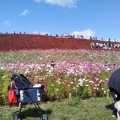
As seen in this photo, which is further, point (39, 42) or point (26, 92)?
point (39, 42)

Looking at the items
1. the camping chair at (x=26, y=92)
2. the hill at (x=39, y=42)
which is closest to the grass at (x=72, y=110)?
the camping chair at (x=26, y=92)

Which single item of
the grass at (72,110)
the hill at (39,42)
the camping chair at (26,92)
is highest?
the hill at (39,42)

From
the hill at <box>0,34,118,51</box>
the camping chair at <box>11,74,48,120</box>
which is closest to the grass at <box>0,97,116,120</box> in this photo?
the camping chair at <box>11,74,48,120</box>

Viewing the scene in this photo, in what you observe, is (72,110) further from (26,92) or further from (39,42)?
(39,42)

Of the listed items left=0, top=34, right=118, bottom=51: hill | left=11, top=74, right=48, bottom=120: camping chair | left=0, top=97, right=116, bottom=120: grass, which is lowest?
left=0, top=97, right=116, bottom=120: grass

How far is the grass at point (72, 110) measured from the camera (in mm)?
7453

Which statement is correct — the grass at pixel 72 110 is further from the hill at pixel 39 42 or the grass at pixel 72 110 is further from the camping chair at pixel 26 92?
the hill at pixel 39 42

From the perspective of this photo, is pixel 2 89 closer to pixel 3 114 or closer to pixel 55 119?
pixel 3 114

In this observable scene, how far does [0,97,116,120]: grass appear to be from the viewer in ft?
24.5

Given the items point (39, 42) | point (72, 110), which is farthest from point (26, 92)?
point (39, 42)

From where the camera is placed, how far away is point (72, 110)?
810 cm

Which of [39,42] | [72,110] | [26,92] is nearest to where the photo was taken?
[26,92]

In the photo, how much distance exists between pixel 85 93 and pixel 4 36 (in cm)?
2910

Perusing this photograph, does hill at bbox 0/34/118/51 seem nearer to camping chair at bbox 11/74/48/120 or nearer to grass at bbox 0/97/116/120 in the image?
grass at bbox 0/97/116/120
